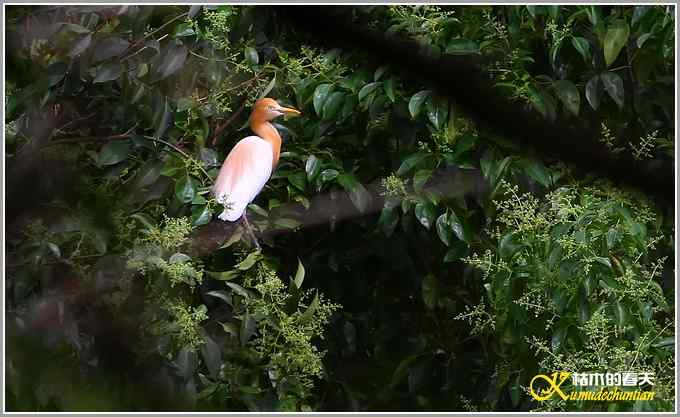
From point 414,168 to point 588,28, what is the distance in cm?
37

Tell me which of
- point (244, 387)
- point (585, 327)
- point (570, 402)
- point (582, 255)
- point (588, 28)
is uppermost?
point (588, 28)

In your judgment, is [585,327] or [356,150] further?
[356,150]

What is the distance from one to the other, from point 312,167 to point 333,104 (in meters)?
0.11

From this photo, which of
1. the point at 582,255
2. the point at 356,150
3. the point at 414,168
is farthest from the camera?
the point at 356,150

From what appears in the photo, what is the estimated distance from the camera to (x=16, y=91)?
146 cm

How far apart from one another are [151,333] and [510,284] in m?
0.58

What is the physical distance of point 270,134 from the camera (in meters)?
1.54

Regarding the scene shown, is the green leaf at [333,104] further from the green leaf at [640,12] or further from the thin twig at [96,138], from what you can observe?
the green leaf at [640,12]

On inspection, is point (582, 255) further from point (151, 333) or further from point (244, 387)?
point (151, 333)

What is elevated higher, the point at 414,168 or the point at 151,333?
the point at 414,168

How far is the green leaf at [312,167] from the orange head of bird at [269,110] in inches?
3.5

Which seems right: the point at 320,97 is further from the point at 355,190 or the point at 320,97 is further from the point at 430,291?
the point at 430,291

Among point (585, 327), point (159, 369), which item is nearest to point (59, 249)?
point (159, 369)

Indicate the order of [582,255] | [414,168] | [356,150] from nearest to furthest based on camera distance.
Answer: [582,255], [414,168], [356,150]
